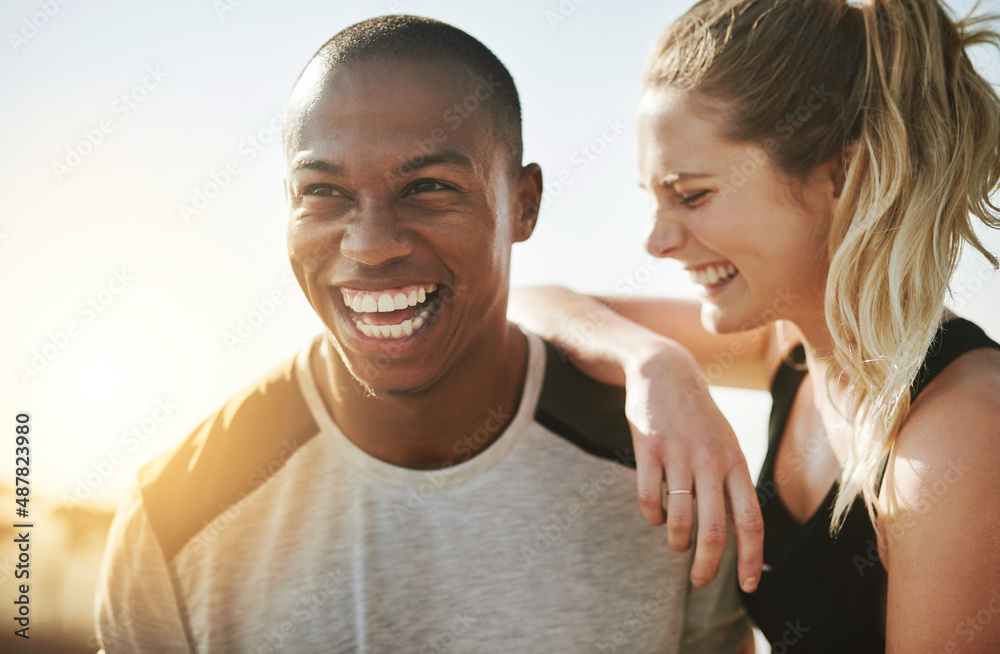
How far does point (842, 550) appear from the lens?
5.87ft

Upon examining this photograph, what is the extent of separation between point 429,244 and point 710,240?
83 centimetres

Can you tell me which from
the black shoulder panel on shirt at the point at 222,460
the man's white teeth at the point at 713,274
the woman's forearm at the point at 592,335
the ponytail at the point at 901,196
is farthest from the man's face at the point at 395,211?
the ponytail at the point at 901,196

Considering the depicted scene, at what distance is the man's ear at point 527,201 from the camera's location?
1.90 m

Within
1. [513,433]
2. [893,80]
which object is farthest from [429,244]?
[893,80]

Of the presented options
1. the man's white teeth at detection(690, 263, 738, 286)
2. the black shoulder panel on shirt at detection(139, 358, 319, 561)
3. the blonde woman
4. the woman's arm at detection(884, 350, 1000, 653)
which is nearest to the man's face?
the black shoulder panel on shirt at detection(139, 358, 319, 561)

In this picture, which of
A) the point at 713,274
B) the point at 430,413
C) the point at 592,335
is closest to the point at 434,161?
the point at 430,413

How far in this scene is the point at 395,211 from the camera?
1564 mm

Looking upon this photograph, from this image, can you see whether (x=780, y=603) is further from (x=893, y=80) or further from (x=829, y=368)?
(x=893, y=80)

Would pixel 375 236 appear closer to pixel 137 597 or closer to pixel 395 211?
pixel 395 211

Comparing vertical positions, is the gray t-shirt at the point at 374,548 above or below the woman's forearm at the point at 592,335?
below

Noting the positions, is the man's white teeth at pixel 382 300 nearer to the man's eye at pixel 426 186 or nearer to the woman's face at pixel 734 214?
the man's eye at pixel 426 186

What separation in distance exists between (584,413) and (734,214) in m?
0.67

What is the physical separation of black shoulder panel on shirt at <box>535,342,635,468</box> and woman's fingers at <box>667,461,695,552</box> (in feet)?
1.54

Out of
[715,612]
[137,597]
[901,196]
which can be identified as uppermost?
[901,196]
